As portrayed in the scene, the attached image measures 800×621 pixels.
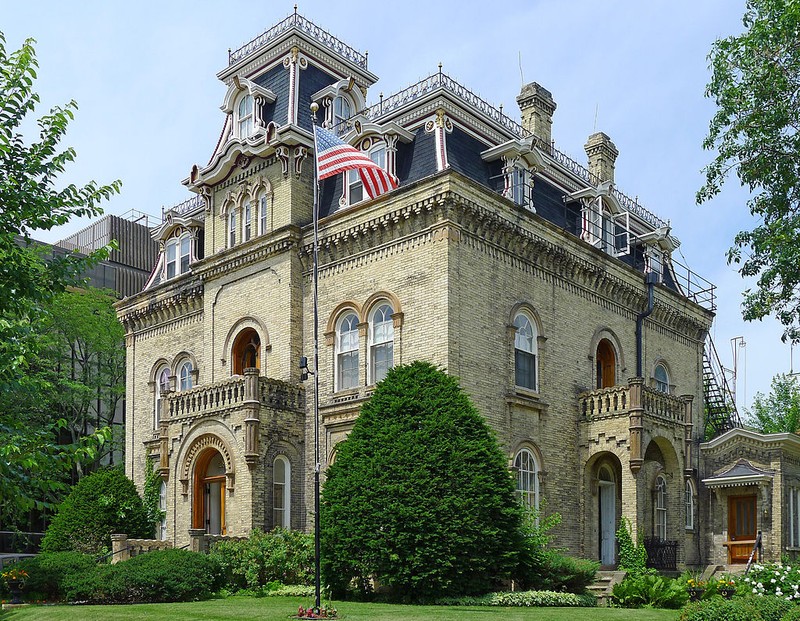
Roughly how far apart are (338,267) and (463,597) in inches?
453

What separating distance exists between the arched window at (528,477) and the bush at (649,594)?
419 centimetres

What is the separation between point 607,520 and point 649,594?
24.3 feet

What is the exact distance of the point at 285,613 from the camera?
19.0 metres

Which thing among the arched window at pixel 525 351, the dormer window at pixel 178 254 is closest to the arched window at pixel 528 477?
the arched window at pixel 525 351

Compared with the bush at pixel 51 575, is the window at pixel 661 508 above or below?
A: above

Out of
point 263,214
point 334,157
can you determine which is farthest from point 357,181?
point 334,157

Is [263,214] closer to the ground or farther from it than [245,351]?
farther from it

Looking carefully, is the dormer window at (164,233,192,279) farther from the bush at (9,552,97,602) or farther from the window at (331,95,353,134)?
the bush at (9,552,97,602)

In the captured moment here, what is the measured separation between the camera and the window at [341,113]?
109 ft

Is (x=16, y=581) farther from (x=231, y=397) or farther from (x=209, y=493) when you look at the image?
(x=231, y=397)

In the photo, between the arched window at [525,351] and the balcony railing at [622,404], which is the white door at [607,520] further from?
the arched window at [525,351]

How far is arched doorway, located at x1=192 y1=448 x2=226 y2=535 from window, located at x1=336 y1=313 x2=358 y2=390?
4.38 m

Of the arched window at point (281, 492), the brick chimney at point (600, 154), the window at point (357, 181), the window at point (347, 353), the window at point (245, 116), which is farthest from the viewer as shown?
the brick chimney at point (600, 154)

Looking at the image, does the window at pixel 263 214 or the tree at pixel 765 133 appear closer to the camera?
the tree at pixel 765 133
